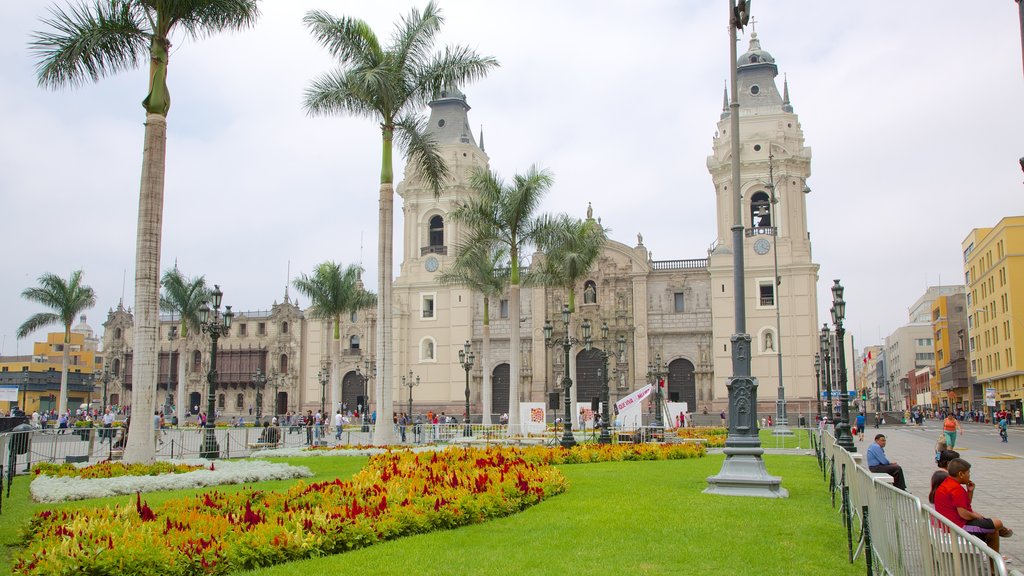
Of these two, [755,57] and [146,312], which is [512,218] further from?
[755,57]

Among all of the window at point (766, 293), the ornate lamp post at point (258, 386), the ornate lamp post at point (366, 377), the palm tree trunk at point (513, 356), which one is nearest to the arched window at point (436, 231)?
the ornate lamp post at point (366, 377)

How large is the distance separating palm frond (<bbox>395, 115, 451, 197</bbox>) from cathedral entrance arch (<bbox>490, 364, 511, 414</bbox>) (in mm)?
31987

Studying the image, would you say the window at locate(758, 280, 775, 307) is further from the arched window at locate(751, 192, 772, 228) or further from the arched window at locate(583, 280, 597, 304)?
the arched window at locate(583, 280, 597, 304)

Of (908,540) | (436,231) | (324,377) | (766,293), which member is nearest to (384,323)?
(908,540)

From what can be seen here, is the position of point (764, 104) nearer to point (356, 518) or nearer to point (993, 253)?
point (993, 253)

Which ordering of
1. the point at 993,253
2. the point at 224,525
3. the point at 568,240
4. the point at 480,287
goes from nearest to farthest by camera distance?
the point at 224,525 → the point at 568,240 → the point at 480,287 → the point at 993,253

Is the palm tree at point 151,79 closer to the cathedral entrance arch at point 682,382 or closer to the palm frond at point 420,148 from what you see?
the palm frond at point 420,148

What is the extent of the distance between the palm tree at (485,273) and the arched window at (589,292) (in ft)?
54.1

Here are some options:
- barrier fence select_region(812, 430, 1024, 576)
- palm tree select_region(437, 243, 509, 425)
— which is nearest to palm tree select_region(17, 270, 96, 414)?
palm tree select_region(437, 243, 509, 425)

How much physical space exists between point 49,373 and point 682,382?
6847cm

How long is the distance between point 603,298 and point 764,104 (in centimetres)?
1718

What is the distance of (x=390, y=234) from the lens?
22922 mm

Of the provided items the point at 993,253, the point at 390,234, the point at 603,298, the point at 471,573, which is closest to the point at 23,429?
the point at 390,234

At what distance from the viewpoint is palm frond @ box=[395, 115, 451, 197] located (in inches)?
968
